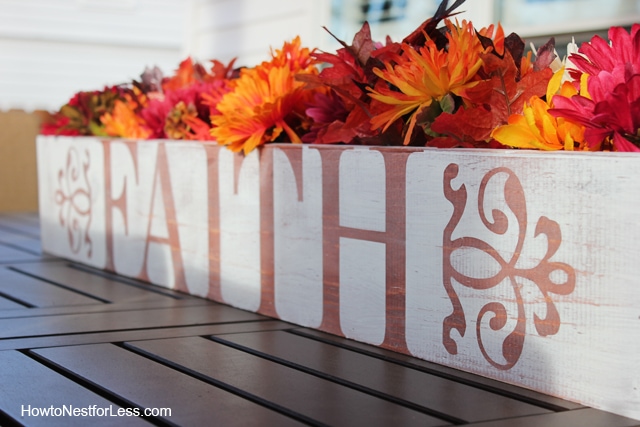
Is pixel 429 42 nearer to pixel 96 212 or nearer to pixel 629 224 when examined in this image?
pixel 629 224

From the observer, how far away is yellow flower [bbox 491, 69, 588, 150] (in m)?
1.21

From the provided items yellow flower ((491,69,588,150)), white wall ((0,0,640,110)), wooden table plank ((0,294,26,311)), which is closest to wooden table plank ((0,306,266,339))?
wooden table plank ((0,294,26,311))

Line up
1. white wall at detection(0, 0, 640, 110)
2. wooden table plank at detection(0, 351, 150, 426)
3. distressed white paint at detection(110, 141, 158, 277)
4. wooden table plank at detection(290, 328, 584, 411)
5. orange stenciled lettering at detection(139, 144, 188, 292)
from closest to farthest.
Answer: wooden table plank at detection(0, 351, 150, 426), wooden table plank at detection(290, 328, 584, 411), orange stenciled lettering at detection(139, 144, 188, 292), distressed white paint at detection(110, 141, 158, 277), white wall at detection(0, 0, 640, 110)

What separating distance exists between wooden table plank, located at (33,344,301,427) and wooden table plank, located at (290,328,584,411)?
0.30 meters

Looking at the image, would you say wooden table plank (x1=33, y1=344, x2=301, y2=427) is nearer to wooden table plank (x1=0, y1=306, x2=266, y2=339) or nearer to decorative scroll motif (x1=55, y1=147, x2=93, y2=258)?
wooden table plank (x1=0, y1=306, x2=266, y2=339)

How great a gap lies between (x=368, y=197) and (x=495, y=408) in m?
0.46

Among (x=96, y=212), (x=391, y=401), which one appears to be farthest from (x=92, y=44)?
(x=391, y=401)

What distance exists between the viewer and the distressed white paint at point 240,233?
1.78 metres

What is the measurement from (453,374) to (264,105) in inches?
26.1

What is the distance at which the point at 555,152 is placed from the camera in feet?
3.85

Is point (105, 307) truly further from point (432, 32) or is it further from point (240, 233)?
point (432, 32)

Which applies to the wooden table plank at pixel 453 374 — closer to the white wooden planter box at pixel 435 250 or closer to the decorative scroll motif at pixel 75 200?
the white wooden planter box at pixel 435 250

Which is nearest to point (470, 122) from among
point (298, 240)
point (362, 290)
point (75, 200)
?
point (362, 290)

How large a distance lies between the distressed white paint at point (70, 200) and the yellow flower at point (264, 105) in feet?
2.40
